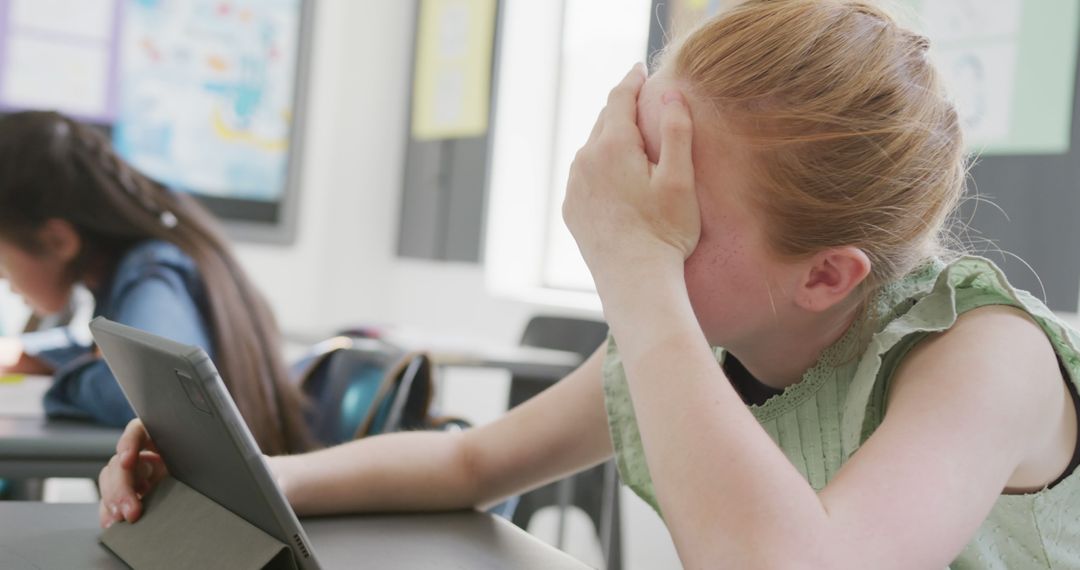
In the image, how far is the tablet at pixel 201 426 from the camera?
614 mm

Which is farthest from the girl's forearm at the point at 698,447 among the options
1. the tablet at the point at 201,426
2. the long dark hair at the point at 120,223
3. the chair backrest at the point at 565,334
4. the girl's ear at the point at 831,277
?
the chair backrest at the point at 565,334

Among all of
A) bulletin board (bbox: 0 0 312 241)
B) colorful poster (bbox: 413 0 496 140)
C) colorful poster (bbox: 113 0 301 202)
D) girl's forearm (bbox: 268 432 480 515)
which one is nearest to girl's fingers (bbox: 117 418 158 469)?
girl's forearm (bbox: 268 432 480 515)

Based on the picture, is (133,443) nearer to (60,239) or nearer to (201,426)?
(201,426)

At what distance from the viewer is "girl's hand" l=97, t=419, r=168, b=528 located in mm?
821

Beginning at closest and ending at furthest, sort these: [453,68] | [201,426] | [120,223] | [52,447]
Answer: [201,426], [52,447], [120,223], [453,68]

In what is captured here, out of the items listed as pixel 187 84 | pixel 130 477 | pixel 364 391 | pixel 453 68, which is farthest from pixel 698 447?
pixel 187 84

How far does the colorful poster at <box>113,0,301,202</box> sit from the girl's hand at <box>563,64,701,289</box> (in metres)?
3.52

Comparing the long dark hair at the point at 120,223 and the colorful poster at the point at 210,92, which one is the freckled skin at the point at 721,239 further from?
the colorful poster at the point at 210,92

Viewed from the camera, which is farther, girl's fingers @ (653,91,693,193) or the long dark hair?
the long dark hair

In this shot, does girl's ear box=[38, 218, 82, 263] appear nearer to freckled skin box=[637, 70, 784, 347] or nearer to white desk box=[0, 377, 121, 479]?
white desk box=[0, 377, 121, 479]

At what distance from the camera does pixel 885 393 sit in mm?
830

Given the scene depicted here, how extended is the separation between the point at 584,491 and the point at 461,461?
1761 mm

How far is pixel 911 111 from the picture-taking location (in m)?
0.81

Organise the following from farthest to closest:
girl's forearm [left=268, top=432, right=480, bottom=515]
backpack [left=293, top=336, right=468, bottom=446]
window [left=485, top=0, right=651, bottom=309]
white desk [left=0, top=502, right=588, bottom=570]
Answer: window [left=485, top=0, right=651, bottom=309]
backpack [left=293, top=336, right=468, bottom=446]
girl's forearm [left=268, top=432, right=480, bottom=515]
white desk [left=0, top=502, right=588, bottom=570]
